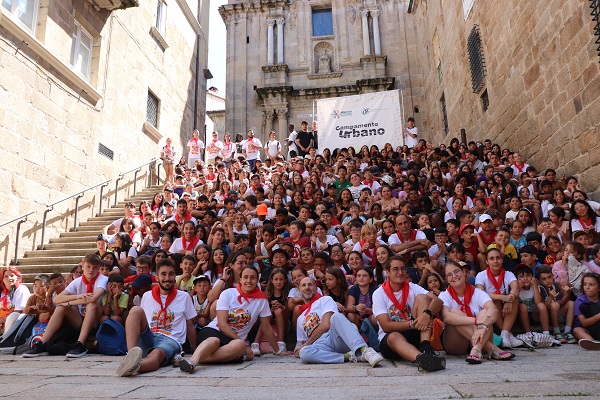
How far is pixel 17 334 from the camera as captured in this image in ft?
19.1

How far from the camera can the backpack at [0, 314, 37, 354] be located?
228 inches

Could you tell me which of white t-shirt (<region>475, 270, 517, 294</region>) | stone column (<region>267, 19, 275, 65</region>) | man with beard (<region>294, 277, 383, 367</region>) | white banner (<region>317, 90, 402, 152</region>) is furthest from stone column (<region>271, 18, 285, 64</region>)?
man with beard (<region>294, 277, 383, 367</region>)

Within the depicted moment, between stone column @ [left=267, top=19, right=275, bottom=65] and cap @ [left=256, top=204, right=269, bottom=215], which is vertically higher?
stone column @ [left=267, top=19, right=275, bottom=65]

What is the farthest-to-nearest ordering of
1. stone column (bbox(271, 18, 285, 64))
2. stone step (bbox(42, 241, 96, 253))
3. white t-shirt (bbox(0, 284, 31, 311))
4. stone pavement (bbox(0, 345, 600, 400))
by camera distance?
stone column (bbox(271, 18, 285, 64)), stone step (bbox(42, 241, 96, 253)), white t-shirt (bbox(0, 284, 31, 311)), stone pavement (bbox(0, 345, 600, 400))

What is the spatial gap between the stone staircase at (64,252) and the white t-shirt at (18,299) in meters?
2.02

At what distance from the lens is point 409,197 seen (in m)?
9.41

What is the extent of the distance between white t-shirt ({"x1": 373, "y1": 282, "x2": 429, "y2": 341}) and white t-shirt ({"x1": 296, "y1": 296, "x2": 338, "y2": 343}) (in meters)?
0.48

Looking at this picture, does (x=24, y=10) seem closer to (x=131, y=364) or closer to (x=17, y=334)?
(x=17, y=334)

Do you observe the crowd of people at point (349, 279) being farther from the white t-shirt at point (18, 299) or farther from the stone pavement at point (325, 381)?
the stone pavement at point (325, 381)

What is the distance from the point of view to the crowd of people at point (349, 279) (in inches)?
178

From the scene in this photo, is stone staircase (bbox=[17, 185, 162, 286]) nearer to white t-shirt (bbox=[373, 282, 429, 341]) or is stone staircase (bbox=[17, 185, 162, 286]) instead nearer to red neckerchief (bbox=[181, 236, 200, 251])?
red neckerchief (bbox=[181, 236, 200, 251])

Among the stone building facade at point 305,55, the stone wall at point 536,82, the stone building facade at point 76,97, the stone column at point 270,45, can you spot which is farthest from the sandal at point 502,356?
the stone column at point 270,45

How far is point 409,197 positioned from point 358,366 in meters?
5.80

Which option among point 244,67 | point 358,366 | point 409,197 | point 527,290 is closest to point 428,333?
point 358,366
